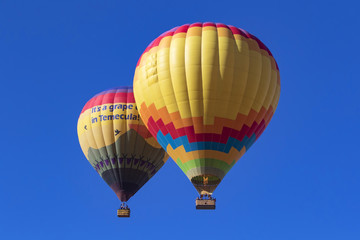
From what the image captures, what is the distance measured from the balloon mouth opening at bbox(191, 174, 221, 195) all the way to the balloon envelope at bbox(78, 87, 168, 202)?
15.9 ft

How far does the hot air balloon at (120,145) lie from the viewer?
32000 millimetres

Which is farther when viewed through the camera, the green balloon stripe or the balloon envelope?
the balloon envelope

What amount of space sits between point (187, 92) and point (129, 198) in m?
7.08

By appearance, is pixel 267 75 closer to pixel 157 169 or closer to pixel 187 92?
pixel 187 92

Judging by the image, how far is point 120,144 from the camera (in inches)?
1258

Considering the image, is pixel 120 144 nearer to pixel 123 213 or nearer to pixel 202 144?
pixel 123 213

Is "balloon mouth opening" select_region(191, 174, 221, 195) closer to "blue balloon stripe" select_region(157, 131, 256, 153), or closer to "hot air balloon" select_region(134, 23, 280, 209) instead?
"hot air balloon" select_region(134, 23, 280, 209)

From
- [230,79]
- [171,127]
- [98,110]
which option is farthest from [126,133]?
[230,79]

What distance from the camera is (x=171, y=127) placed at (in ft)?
91.6

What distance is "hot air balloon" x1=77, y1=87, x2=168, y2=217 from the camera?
32000mm

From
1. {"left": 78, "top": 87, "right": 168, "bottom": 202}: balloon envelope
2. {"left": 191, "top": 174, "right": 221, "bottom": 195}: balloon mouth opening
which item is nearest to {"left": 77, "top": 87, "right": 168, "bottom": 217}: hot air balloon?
{"left": 78, "top": 87, "right": 168, "bottom": 202}: balloon envelope

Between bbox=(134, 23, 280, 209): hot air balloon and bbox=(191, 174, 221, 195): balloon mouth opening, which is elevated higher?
bbox=(134, 23, 280, 209): hot air balloon

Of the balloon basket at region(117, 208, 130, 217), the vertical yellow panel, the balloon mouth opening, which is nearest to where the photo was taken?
the vertical yellow panel

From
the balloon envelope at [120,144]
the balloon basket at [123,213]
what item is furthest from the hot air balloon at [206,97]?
the balloon basket at [123,213]
